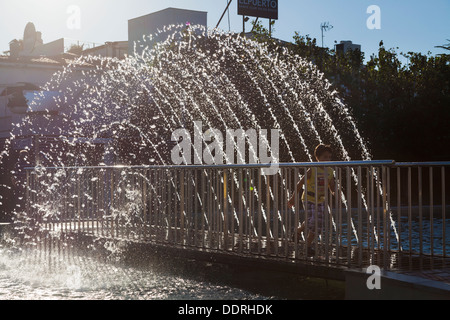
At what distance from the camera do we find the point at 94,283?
8750 millimetres

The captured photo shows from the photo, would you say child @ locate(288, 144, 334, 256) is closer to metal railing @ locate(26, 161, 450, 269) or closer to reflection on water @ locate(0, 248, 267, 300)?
metal railing @ locate(26, 161, 450, 269)

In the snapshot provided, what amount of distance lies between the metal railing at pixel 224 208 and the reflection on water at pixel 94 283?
706 millimetres

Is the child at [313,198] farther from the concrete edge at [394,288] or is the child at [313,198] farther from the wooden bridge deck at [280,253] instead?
the concrete edge at [394,288]

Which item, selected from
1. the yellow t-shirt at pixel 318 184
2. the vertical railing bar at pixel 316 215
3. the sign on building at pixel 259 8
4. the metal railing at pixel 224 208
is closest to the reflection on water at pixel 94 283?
the metal railing at pixel 224 208

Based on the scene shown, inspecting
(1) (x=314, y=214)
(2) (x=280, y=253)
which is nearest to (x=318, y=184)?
(1) (x=314, y=214)

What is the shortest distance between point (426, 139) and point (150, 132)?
36.6 feet

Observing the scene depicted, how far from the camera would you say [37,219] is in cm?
1324

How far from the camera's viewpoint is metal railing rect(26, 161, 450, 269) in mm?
7867

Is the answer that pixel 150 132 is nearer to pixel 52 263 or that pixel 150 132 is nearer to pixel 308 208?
pixel 52 263

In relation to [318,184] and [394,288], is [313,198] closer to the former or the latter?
[318,184]

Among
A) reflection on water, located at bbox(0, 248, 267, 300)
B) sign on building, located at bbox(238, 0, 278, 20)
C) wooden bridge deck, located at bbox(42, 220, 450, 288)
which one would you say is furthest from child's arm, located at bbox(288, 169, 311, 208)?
sign on building, located at bbox(238, 0, 278, 20)

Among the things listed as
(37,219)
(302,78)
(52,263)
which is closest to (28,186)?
(37,219)

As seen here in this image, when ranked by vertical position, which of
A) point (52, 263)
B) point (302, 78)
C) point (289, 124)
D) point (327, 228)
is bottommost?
point (52, 263)

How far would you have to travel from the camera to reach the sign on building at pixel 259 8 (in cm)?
4781
